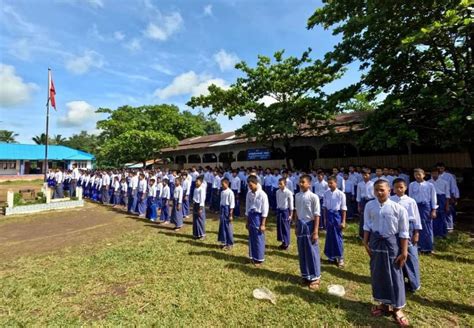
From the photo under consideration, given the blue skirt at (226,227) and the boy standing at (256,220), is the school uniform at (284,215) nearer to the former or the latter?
the boy standing at (256,220)

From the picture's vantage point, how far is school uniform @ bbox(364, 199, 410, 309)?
377 cm

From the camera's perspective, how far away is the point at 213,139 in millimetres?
25234

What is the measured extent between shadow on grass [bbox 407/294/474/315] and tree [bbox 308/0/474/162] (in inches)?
197

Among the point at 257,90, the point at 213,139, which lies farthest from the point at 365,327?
the point at 213,139

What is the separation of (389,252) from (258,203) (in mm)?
2846

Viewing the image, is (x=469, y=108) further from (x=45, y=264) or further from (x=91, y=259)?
(x=45, y=264)

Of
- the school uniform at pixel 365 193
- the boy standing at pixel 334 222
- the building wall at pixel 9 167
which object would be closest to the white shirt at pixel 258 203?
the boy standing at pixel 334 222

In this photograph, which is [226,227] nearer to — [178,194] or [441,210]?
[178,194]

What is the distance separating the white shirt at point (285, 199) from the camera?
6.84 metres

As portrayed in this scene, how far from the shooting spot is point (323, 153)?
1733cm

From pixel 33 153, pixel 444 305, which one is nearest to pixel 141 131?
pixel 33 153

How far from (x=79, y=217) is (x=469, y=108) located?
13692mm

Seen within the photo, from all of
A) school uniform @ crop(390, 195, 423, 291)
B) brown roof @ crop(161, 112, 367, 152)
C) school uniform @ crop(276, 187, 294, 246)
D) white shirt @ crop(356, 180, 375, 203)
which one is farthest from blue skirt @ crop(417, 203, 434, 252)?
brown roof @ crop(161, 112, 367, 152)

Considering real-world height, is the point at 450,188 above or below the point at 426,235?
above
